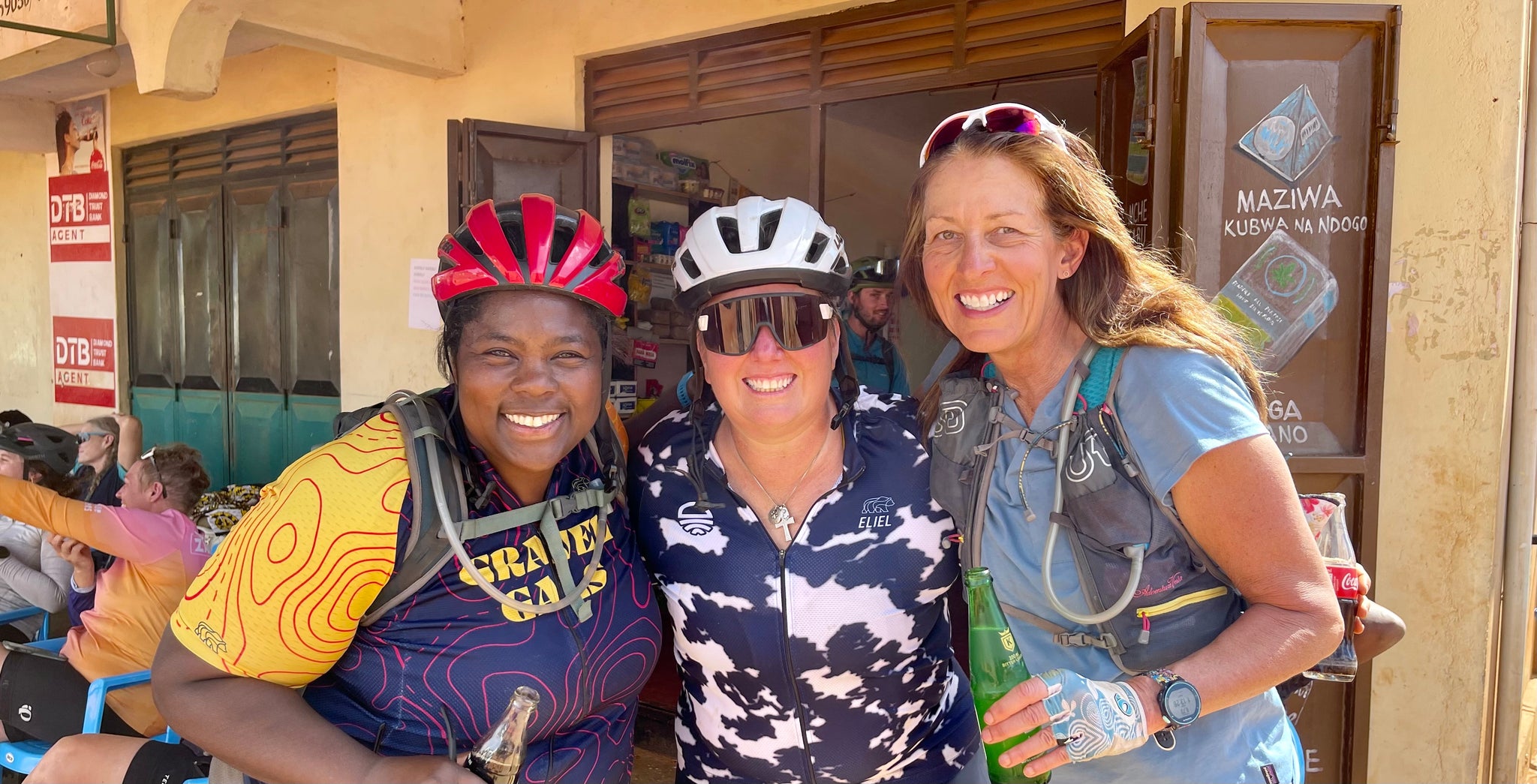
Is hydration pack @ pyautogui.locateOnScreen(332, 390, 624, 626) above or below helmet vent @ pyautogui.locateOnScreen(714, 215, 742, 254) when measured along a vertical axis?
below

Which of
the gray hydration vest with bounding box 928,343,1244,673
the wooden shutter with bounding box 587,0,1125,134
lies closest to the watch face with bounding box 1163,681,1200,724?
the gray hydration vest with bounding box 928,343,1244,673

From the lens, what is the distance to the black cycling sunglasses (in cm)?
215

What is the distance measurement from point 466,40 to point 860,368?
11.3 feet

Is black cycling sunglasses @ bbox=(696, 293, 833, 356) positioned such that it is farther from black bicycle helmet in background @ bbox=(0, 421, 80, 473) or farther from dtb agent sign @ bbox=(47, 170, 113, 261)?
dtb agent sign @ bbox=(47, 170, 113, 261)

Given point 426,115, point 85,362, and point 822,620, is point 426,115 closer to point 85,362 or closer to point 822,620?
point 822,620

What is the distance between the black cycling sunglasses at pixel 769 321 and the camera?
215 centimetres

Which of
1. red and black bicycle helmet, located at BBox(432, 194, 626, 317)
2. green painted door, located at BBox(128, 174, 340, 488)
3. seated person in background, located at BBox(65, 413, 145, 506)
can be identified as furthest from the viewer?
green painted door, located at BBox(128, 174, 340, 488)

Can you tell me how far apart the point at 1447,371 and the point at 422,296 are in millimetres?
5772

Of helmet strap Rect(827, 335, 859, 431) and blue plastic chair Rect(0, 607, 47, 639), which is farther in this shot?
blue plastic chair Rect(0, 607, 47, 639)

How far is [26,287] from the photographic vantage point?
9.81 m

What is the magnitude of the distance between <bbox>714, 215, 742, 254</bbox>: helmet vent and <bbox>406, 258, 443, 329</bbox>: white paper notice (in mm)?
4363

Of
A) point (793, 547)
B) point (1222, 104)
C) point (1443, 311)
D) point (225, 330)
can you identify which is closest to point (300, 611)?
point (793, 547)

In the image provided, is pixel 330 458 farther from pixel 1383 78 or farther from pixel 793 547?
pixel 1383 78

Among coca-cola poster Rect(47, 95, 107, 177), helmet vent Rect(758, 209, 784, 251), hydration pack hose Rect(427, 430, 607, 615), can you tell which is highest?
coca-cola poster Rect(47, 95, 107, 177)
